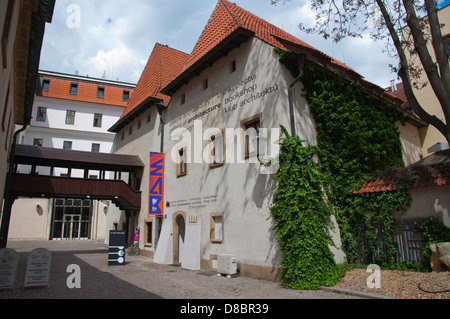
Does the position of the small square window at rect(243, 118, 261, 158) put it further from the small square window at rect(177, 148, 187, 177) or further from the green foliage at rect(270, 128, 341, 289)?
the small square window at rect(177, 148, 187, 177)

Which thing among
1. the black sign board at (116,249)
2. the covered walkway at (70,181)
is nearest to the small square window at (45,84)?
the covered walkway at (70,181)

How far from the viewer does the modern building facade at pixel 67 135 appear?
35219 mm

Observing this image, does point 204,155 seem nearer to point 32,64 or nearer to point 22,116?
point 32,64

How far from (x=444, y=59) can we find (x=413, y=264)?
603 centimetres

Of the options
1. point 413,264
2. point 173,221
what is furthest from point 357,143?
point 173,221

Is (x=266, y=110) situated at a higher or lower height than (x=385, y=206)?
higher

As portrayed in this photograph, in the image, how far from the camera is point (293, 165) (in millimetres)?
10031

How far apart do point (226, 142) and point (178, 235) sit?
6.09m

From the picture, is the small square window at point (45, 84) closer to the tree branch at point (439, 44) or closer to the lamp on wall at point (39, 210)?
the lamp on wall at point (39, 210)

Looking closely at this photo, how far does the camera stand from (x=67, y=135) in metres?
36.8

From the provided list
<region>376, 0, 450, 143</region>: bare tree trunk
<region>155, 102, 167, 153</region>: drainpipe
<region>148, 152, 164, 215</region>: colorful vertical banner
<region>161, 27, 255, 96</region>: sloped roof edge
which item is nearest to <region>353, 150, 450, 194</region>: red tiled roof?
<region>376, 0, 450, 143</region>: bare tree trunk

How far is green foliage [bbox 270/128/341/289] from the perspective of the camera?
902 cm

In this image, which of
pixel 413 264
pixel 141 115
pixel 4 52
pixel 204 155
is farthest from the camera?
pixel 141 115

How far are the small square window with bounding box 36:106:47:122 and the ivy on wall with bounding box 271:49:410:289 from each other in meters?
33.2
